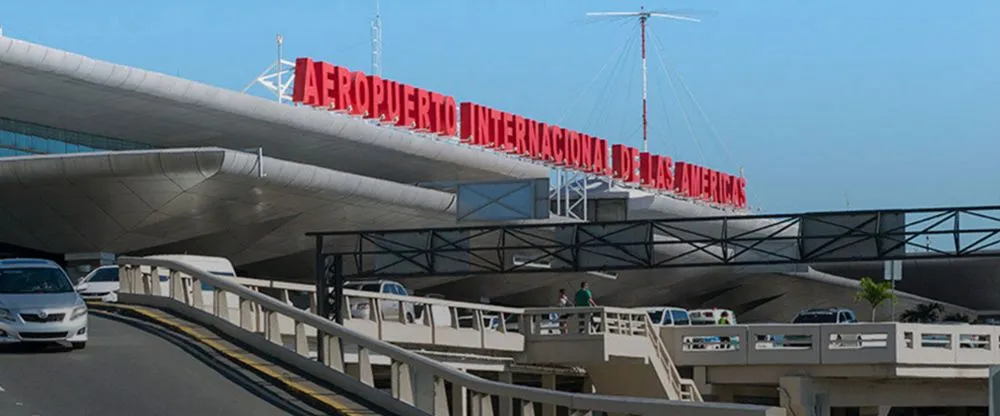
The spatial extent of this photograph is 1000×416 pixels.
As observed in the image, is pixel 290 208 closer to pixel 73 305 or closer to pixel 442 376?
pixel 73 305

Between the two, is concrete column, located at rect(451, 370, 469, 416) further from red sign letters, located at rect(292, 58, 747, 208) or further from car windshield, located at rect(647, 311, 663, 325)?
red sign letters, located at rect(292, 58, 747, 208)

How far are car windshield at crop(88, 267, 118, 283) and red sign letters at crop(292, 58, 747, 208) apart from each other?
1900cm

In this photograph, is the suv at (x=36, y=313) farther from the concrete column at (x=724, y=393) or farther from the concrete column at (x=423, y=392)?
the concrete column at (x=724, y=393)

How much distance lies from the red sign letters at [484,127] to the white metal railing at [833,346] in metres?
20.4

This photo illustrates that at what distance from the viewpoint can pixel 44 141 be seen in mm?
59531

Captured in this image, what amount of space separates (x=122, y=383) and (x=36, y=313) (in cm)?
444

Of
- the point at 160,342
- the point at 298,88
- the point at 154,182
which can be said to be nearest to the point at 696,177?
the point at 298,88

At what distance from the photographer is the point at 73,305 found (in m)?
28.0

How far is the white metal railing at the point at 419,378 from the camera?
1658 centimetres

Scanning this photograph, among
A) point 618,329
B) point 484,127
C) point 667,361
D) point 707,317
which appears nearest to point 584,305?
point 618,329

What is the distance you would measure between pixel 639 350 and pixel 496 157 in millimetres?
35212

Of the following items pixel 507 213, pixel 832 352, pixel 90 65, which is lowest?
pixel 832 352

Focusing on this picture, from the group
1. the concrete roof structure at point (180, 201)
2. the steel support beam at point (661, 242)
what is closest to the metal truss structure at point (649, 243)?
the steel support beam at point (661, 242)

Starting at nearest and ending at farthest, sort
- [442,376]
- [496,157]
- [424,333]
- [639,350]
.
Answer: [442,376] < [424,333] < [639,350] < [496,157]
